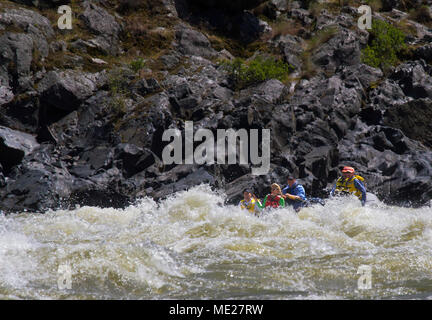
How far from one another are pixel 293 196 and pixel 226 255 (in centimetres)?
485

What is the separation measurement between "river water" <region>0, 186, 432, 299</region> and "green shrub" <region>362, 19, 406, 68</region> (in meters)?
14.8

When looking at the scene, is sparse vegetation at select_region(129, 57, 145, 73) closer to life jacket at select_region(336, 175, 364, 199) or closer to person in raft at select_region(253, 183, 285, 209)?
person in raft at select_region(253, 183, 285, 209)

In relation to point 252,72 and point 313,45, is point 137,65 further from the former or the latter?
point 313,45

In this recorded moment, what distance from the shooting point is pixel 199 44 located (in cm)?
2761

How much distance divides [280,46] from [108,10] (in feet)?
32.8

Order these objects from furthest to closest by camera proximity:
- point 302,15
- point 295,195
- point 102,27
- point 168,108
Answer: point 302,15 < point 102,27 < point 168,108 < point 295,195

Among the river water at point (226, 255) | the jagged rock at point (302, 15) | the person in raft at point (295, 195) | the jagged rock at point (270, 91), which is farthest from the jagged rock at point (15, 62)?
the jagged rock at point (302, 15)

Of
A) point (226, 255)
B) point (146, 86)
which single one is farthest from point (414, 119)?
point (226, 255)

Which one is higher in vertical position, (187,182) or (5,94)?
(5,94)

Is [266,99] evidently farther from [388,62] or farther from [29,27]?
[29,27]

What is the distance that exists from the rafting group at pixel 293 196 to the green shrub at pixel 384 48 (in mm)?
13382

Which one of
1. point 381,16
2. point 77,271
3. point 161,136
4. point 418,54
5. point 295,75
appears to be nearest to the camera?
point 77,271

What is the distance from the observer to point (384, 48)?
26297 mm
